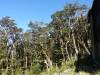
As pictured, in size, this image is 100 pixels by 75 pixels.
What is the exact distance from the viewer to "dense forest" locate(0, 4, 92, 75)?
56.2 meters

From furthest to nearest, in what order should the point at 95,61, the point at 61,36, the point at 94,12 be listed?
1. the point at 61,36
2. the point at 94,12
3. the point at 95,61

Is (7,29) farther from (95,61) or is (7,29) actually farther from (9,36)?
(95,61)

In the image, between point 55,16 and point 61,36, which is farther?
point 61,36

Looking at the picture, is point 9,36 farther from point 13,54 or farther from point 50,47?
point 50,47

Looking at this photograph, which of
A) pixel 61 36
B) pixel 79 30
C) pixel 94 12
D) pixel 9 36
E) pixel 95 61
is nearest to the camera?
pixel 95 61

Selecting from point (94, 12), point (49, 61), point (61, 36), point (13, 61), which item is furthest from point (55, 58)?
point (94, 12)

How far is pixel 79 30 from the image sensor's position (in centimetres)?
5669

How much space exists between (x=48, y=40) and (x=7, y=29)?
35.3 feet

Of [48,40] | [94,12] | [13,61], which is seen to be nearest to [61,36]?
[48,40]

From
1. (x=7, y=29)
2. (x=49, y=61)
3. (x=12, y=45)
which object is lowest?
(x=49, y=61)

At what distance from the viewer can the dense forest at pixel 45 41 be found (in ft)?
184

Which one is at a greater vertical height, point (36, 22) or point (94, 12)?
point (36, 22)

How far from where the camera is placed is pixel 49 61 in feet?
205

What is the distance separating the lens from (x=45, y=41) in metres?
62.2
